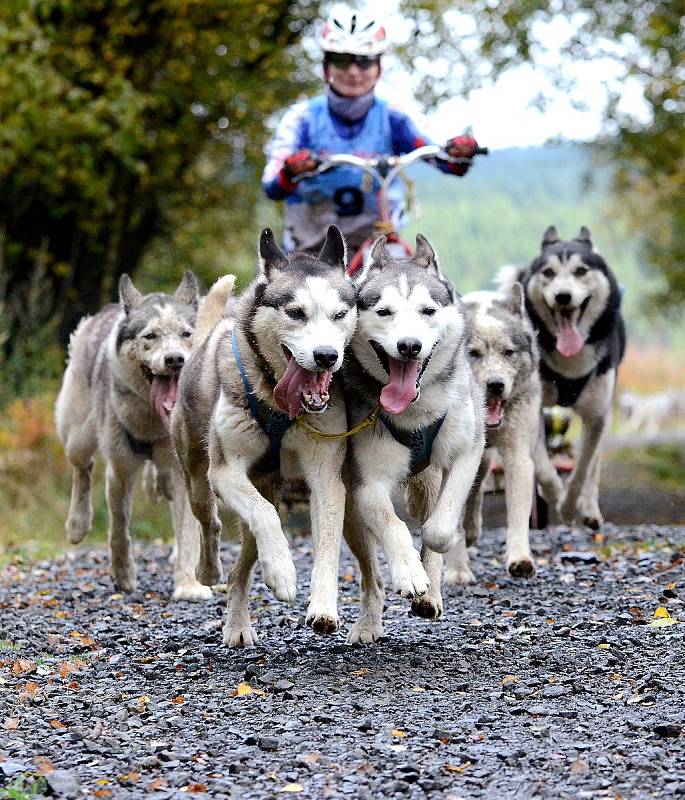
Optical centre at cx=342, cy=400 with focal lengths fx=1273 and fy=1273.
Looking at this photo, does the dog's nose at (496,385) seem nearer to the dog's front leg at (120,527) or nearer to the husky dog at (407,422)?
the husky dog at (407,422)

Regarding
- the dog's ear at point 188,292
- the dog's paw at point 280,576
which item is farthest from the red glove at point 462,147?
the dog's paw at point 280,576

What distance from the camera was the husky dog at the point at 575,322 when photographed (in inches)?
291

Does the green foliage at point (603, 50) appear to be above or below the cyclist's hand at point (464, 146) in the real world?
above

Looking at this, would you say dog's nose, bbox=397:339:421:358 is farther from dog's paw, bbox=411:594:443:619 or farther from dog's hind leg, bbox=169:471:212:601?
dog's hind leg, bbox=169:471:212:601

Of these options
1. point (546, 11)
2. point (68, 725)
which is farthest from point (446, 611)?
point (546, 11)

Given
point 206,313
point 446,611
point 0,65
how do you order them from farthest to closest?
1. point 0,65
2. point 206,313
3. point 446,611

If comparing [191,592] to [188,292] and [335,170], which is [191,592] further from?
[335,170]

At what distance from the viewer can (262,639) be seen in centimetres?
544

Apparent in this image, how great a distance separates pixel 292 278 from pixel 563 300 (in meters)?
2.91

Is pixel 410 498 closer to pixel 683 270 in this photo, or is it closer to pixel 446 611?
pixel 446 611

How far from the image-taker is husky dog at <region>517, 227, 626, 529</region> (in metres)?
7.40

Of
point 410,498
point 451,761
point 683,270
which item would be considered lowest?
point 451,761

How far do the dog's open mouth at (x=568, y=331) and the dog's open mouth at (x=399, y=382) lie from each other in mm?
2746

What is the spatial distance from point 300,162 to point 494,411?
1.60 m
